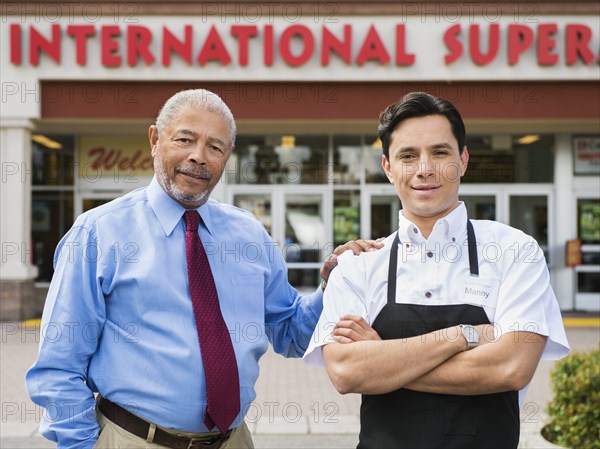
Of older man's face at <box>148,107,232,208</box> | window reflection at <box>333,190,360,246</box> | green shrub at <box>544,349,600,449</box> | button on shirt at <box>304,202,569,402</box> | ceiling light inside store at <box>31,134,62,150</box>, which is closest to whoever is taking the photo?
button on shirt at <box>304,202,569,402</box>

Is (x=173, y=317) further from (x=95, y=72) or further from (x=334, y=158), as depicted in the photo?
(x=334, y=158)

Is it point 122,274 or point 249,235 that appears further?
point 249,235

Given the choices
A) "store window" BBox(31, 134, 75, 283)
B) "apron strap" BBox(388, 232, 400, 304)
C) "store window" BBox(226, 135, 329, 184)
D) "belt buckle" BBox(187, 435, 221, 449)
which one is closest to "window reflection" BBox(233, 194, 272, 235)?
"store window" BBox(226, 135, 329, 184)

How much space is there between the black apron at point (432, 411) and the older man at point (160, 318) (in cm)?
36

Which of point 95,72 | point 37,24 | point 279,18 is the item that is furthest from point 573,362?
point 37,24

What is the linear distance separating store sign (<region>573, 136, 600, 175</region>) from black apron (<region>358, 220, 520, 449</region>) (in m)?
12.4

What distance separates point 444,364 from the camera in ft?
7.53

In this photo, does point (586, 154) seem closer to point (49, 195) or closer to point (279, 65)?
point (279, 65)

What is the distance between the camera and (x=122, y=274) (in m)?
2.62

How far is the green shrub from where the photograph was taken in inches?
187

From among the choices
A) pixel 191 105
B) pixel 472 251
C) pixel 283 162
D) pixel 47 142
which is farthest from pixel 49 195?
pixel 472 251

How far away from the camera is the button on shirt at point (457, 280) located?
2.40 m

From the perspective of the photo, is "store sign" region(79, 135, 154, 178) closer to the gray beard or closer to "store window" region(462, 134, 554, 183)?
"store window" region(462, 134, 554, 183)

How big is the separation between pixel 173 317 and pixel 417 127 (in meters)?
1.14
